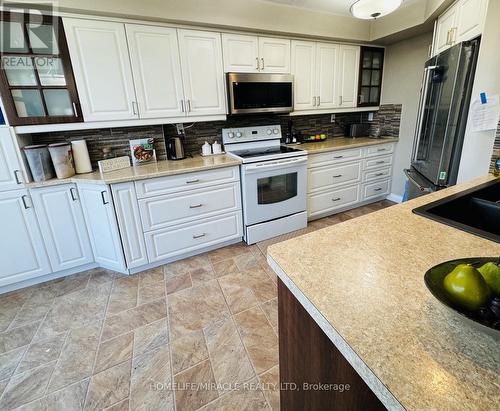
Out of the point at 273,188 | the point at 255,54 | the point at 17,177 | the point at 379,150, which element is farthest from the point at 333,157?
the point at 17,177

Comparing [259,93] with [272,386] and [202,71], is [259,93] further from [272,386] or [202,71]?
[272,386]

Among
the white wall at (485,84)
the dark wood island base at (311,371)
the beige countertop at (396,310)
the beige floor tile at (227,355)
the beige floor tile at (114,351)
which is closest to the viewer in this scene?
the beige countertop at (396,310)

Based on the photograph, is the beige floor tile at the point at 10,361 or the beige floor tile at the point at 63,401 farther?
the beige floor tile at the point at 10,361

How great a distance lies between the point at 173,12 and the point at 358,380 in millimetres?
2662

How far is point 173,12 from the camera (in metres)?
2.09

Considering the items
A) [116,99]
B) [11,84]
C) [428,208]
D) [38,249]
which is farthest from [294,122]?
[38,249]

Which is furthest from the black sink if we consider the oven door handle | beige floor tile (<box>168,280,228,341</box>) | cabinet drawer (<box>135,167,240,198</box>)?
cabinet drawer (<box>135,167,240,198</box>)

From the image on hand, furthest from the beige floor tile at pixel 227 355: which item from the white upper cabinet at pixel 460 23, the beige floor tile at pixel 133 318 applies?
the white upper cabinet at pixel 460 23

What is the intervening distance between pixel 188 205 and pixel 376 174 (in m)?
2.61

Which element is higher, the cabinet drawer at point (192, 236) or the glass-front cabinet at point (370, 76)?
the glass-front cabinet at point (370, 76)

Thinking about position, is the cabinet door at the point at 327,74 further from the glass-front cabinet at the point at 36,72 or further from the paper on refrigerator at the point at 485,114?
the glass-front cabinet at the point at 36,72

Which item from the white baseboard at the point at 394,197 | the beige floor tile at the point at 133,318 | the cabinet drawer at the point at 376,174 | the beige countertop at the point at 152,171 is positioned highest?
the beige countertop at the point at 152,171

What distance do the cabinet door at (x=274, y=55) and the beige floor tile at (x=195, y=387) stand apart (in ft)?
8.75

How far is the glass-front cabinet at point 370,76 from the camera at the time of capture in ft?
10.7
